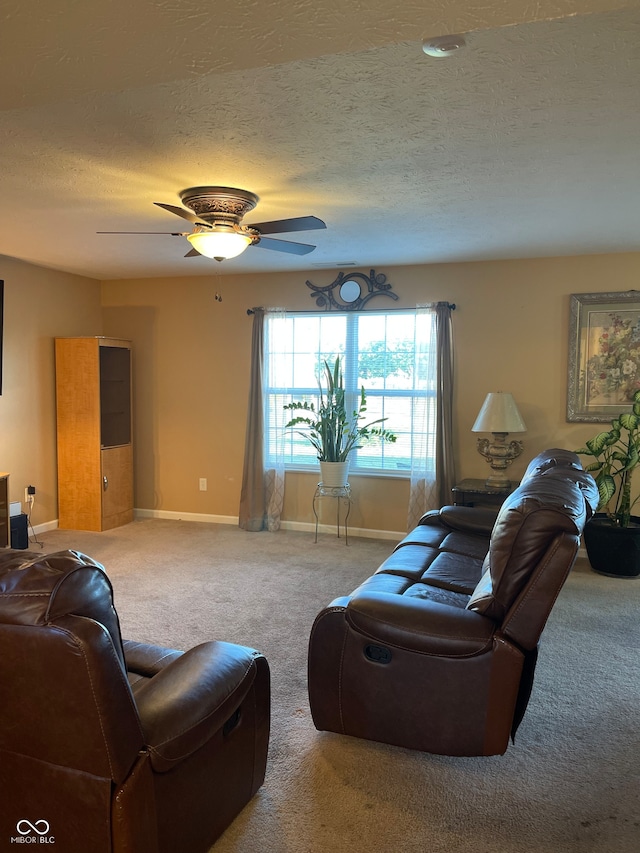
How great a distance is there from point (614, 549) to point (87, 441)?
443cm

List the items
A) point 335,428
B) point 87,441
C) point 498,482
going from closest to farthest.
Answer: point 498,482, point 335,428, point 87,441

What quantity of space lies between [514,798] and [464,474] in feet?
10.8

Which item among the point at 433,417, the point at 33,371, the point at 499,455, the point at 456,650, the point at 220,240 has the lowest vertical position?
the point at 456,650

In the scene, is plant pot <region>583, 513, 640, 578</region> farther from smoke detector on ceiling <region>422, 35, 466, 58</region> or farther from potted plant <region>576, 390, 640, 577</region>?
smoke detector on ceiling <region>422, 35, 466, 58</region>

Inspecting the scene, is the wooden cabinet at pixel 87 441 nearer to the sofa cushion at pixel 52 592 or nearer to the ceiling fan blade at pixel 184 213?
the ceiling fan blade at pixel 184 213

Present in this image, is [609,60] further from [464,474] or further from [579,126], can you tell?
[464,474]

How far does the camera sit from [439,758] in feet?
7.73

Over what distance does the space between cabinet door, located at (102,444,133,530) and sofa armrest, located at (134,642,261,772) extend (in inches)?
161

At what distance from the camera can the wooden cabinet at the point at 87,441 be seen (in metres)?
5.68

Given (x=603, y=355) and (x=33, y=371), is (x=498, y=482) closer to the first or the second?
(x=603, y=355)

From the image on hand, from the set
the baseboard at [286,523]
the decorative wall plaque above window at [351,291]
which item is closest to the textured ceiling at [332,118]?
the decorative wall plaque above window at [351,291]

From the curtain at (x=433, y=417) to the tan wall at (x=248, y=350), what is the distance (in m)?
0.13

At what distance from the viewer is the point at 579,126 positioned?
7.64ft

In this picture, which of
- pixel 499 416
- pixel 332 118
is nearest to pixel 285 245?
pixel 332 118
